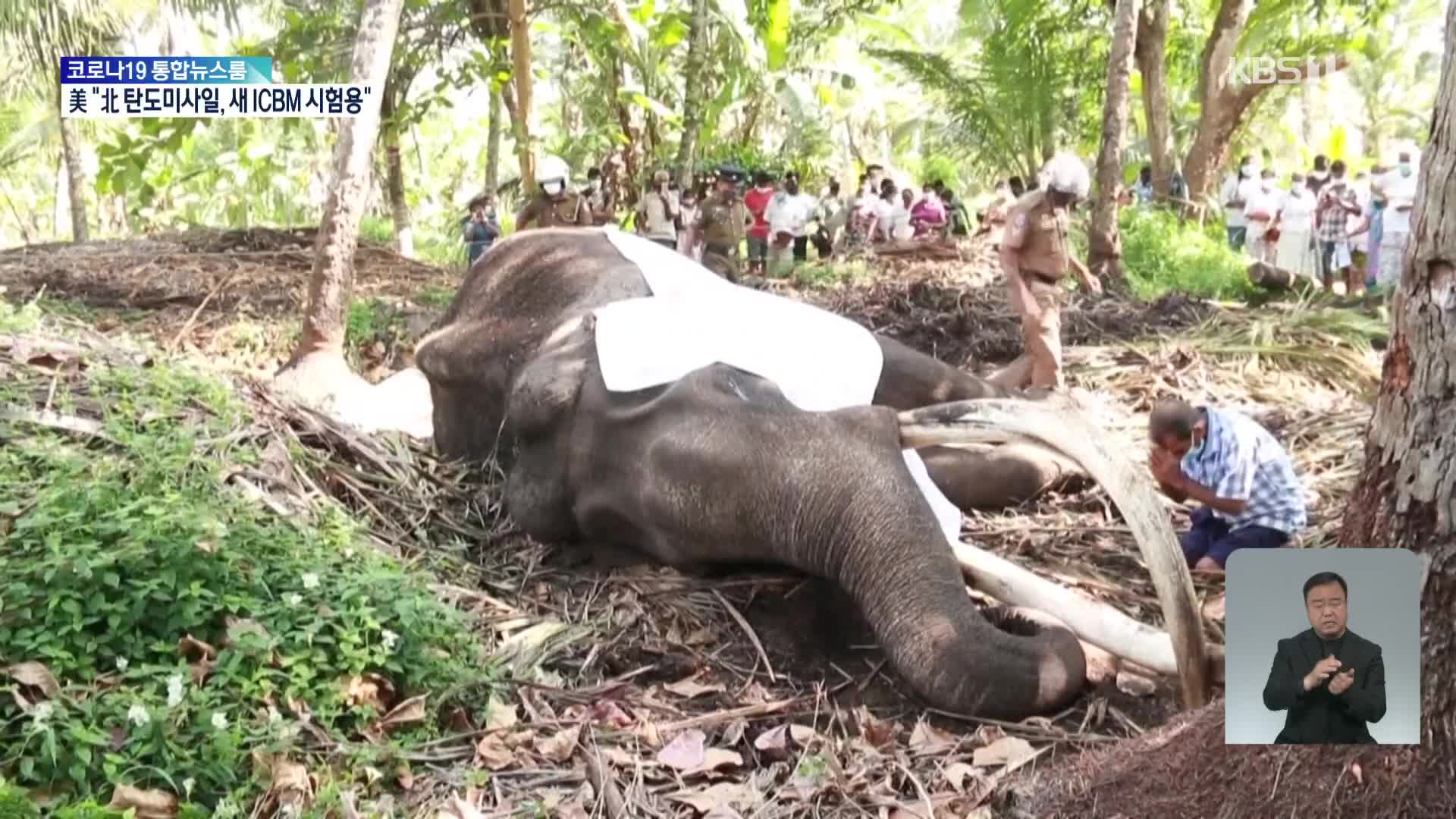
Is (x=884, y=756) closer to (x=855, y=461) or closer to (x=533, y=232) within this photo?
(x=855, y=461)

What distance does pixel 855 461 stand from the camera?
13.2 ft

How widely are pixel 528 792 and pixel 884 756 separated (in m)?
0.83

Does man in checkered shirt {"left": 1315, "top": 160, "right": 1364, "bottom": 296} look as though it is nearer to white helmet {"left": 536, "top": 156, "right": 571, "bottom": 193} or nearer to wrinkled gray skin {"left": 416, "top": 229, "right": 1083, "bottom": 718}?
white helmet {"left": 536, "top": 156, "right": 571, "bottom": 193}

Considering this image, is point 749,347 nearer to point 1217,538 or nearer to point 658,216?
point 1217,538

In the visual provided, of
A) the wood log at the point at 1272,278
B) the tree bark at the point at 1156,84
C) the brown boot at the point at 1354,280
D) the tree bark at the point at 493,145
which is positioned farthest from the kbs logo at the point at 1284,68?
the tree bark at the point at 493,145

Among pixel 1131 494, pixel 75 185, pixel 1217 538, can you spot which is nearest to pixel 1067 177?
pixel 1217 538

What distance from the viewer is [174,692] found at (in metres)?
3.12

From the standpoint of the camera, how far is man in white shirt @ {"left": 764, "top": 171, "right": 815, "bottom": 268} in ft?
49.6

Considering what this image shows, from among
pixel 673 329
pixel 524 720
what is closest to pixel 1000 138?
pixel 673 329

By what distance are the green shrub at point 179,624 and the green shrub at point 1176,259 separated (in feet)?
28.1

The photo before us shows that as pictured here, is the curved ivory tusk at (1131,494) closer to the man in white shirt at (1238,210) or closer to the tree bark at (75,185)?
the man in white shirt at (1238,210)

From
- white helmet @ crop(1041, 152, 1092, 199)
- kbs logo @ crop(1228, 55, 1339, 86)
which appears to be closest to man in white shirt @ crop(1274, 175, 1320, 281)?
kbs logo @ crop(1228, 55, 1339, 86)

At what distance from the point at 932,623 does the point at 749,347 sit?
54.7 inches

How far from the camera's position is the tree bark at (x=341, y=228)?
24.2 feet
